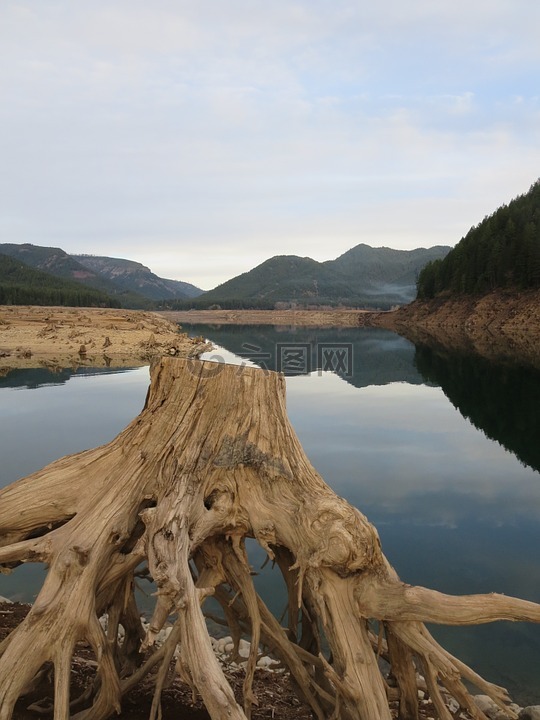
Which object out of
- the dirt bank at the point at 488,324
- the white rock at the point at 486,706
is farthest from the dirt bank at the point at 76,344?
the white rock at the point at 486,706

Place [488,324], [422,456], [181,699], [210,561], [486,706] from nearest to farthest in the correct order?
[210,561] → [181,699] → [486,706] → [422,456] → [488,324]

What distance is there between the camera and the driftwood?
3.07 m

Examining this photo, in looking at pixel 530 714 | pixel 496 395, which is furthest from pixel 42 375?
pixel 530 714

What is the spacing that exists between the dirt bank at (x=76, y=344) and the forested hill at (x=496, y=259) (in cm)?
4934

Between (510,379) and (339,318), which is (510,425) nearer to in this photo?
(510,379)

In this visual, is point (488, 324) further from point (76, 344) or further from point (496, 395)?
point (76, 344)

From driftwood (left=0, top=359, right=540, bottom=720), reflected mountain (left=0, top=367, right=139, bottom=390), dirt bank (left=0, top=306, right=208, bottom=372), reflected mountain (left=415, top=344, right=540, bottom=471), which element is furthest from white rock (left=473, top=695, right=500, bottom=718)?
dirt bank (left=0, top=306, right=208, bottom=372)

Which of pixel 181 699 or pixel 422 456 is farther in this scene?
pixel 422 456

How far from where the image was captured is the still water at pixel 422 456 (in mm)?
8016

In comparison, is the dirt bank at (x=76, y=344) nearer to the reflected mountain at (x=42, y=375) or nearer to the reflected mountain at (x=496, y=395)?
the reflected mountain at (x=42, y=375)

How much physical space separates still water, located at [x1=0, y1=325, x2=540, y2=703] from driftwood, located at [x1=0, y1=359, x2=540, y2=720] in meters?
1.00

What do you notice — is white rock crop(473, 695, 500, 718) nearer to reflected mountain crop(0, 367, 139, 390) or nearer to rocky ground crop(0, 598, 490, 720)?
rocky ground crop(0, 598, 490, 720)

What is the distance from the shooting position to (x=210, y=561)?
12.5 feet

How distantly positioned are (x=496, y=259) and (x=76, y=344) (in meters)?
63.3
